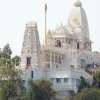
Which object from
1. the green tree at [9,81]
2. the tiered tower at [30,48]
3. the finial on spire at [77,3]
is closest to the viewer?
the green tree at [9,81]

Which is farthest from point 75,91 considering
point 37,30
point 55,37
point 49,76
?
point 55,37

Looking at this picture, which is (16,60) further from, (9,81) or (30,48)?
(9,81)

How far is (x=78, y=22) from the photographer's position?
7825cm

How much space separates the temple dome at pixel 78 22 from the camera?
77.7 meters

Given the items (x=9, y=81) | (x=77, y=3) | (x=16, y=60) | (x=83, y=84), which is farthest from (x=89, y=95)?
(x=77, y=3)

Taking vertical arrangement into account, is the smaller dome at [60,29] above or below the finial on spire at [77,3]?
below

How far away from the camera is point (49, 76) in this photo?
65562mm

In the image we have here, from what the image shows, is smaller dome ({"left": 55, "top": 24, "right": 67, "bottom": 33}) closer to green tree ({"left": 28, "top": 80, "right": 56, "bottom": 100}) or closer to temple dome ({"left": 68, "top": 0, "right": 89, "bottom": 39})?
temple dome ({"left": 68, "top": 0, "right": 89, "bottom": 39})

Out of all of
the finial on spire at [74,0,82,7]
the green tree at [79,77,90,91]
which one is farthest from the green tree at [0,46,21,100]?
the finial on spire at [74,0,82,7]

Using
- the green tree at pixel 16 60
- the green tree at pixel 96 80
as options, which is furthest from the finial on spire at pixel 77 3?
the green tree at pixel 96 80

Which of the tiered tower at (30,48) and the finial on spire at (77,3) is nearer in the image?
the tiered tower at (30,48)

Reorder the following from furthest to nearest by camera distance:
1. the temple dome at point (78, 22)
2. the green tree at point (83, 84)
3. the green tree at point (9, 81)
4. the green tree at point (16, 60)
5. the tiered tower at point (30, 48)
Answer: the temple dome at point (78, 22)
the green tree at point (16, 60)
the tiered tower at point (30, 48)
the green tree at point (83, 84)
the green tree at point (9, 81)

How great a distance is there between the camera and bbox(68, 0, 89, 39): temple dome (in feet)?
255

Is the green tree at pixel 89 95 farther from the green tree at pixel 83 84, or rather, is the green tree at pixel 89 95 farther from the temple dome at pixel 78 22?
the temple dome at pixel 78 22
